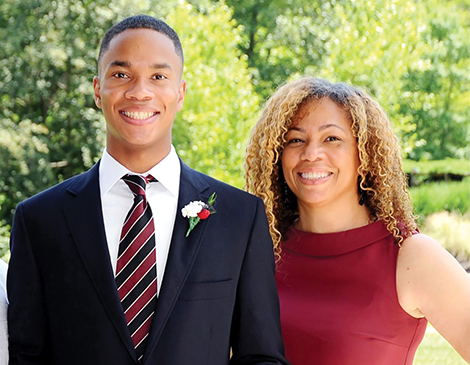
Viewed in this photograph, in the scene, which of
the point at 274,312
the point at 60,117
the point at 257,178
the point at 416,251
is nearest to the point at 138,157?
the point at 274,312

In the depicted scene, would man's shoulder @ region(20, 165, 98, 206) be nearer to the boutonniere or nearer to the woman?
the boutonniere

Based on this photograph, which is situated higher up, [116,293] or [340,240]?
[340,240]

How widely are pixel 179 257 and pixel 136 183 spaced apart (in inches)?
12.6

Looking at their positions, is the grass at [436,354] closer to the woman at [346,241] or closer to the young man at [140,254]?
the woman at [346,241]

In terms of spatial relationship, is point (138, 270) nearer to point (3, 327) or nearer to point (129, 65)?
point (3, 327)

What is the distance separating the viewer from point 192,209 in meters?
2.48

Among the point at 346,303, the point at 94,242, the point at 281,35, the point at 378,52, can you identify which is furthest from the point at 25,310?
the point at 281,35

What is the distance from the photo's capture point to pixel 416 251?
2.95 metres

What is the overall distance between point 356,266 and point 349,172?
0.42 meters

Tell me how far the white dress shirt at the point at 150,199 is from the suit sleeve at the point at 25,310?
0.28m

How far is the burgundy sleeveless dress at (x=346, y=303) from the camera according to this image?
2.92 metres

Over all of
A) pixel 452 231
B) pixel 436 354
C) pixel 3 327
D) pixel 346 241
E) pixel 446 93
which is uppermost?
pixel 446 93

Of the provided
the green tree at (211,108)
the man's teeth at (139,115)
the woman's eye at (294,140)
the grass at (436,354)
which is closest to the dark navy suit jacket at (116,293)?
the man's teeth at (139,115)

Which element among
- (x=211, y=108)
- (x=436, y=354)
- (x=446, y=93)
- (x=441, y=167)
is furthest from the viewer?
(x=446, y=93)
